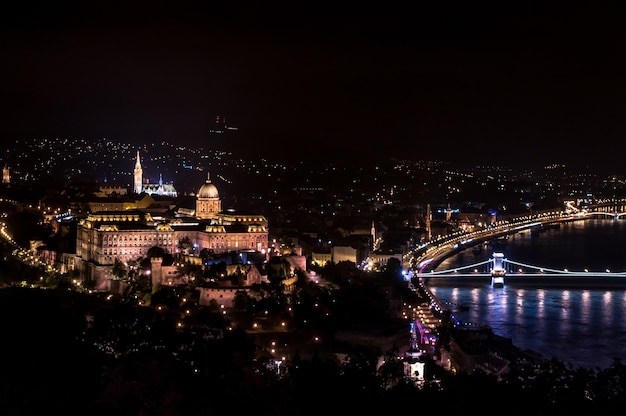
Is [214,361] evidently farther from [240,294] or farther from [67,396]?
[240,294]

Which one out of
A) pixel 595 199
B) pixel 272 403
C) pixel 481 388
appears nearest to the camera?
pixel 272 403

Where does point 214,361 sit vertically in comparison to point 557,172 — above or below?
below

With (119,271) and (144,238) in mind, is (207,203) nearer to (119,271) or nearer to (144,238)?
(144,238)

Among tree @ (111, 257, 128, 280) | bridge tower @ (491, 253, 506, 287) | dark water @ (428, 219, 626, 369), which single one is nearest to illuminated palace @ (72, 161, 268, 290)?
tree @ (111, 257, 128, 280)

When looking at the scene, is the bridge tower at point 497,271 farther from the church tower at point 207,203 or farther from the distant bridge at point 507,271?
the church tower at point 207,203

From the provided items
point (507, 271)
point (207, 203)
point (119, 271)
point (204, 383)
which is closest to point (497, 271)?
point (507, 271)

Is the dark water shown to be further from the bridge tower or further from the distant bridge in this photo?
the distant bridge

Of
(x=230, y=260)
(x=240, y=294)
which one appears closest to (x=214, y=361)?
(x=240, y=294)

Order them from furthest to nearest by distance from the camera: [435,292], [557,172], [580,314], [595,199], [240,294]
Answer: [557,172]
[595,199]
[435,292]
[580,314]
[240,294]
